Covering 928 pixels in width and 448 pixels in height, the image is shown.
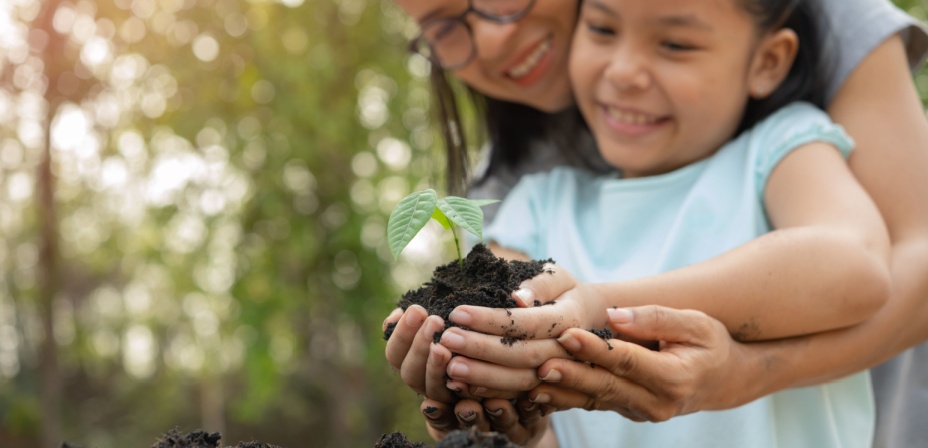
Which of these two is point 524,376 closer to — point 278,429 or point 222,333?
point 222,333

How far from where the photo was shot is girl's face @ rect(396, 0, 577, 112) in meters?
2.00

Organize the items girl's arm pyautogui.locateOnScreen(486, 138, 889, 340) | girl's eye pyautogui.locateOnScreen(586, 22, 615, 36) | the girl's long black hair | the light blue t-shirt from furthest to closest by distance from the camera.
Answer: the girl's long black hair → girl's eye pyautogui.locateOnScreen(586, 22, 615, 36) → the light blue t-shirt → girl's arm pyautogui.locateOnScreen(486, 138, 889, 340)

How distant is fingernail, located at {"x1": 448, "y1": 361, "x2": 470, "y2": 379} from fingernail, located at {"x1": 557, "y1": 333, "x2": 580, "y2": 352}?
143mm

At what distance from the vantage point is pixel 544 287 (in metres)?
1.21

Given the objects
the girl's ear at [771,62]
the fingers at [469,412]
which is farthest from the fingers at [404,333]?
the girl's ear at [771,62]

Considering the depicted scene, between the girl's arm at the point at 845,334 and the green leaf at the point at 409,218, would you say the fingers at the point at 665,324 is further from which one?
the green leaf at the point at 409,218

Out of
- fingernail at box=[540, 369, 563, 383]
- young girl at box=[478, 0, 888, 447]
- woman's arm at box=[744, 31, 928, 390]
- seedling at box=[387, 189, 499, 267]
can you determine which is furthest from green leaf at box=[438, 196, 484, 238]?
woman's arm at box=[744, 31, 928, 390]

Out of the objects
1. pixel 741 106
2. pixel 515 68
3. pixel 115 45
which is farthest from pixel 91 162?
pixel 741 106

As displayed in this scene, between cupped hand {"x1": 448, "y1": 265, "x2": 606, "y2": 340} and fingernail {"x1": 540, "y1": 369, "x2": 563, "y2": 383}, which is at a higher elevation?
cupped hand {"x1": 448, "y1": 265, "x2": 606, "y2": 340}

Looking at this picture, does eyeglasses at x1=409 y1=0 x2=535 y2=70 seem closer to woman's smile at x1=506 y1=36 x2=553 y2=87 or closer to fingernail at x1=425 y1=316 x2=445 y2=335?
woman's smile at x1=506 y1=36 x2=553 y2=87

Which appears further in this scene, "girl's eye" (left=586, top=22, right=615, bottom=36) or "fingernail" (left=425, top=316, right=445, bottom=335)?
"girl's eye" (left=586, top=22, right=615, bottom=36)

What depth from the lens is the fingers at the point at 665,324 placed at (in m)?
1.24

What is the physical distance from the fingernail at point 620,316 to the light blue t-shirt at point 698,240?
614 millimetres

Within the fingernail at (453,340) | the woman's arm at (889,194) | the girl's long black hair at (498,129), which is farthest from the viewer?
the girl's long black hair at (498,129)
